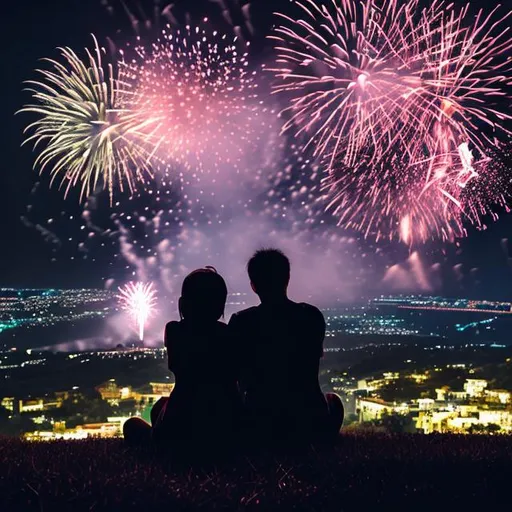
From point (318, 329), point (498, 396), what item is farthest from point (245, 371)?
point (498, 396)

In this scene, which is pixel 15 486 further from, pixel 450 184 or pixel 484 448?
pixel 450 184

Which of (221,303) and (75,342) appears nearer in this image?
(221,303)

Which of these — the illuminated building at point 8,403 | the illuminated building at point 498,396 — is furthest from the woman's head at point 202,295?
the illuminated building at point 8,403

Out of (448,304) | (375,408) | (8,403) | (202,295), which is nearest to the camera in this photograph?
(202,295)

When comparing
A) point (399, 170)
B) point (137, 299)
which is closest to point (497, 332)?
point (137, 299)

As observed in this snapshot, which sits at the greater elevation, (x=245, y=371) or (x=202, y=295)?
(x=202, y=295)

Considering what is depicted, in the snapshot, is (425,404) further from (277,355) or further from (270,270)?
(270,270)

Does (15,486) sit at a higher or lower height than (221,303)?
lower

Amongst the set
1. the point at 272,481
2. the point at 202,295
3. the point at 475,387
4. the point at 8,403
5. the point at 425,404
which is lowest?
the point at 475,387
